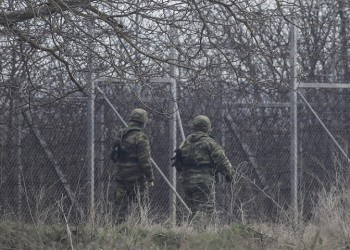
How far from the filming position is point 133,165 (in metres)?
10.5

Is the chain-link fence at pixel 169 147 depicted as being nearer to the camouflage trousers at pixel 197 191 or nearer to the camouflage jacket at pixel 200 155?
the camouflage trousers at pixel 197 191

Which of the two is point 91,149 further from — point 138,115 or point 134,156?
point 138,115

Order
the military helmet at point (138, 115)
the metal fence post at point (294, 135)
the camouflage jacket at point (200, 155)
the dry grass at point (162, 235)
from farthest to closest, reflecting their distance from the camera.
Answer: the metal fence post at point (294, 135), the camouflage jacket at point (200, 155), the military helmet at point (138, 115), the dry grass at point (162, 235)

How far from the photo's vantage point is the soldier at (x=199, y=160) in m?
10.5

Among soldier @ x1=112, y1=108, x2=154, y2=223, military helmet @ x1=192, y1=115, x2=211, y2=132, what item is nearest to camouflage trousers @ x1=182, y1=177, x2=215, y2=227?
soldier @ x1=112, y1=108, x2=154, y2=223

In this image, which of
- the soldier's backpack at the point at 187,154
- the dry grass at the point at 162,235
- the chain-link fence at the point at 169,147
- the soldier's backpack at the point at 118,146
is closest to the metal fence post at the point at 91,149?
the chain-link fence at the point at 169,147

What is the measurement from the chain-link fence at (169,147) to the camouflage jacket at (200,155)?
32 cm

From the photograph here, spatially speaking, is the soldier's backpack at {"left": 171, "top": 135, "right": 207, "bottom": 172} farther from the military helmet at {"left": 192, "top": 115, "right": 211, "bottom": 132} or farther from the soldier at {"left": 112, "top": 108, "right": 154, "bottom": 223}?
the soldier at {"left": 112, "top": 108, "right": 154, "bottom": 223}

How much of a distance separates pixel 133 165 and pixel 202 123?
0.89 metres

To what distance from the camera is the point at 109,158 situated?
1082 cm

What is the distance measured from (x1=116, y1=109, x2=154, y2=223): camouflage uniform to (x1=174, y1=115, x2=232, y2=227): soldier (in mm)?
398

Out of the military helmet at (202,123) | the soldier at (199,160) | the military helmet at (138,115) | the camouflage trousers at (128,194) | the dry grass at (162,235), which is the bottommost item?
the dry grass at (162,235)

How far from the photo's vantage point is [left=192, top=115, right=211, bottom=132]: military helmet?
1053cm

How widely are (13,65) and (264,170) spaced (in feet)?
11.7
